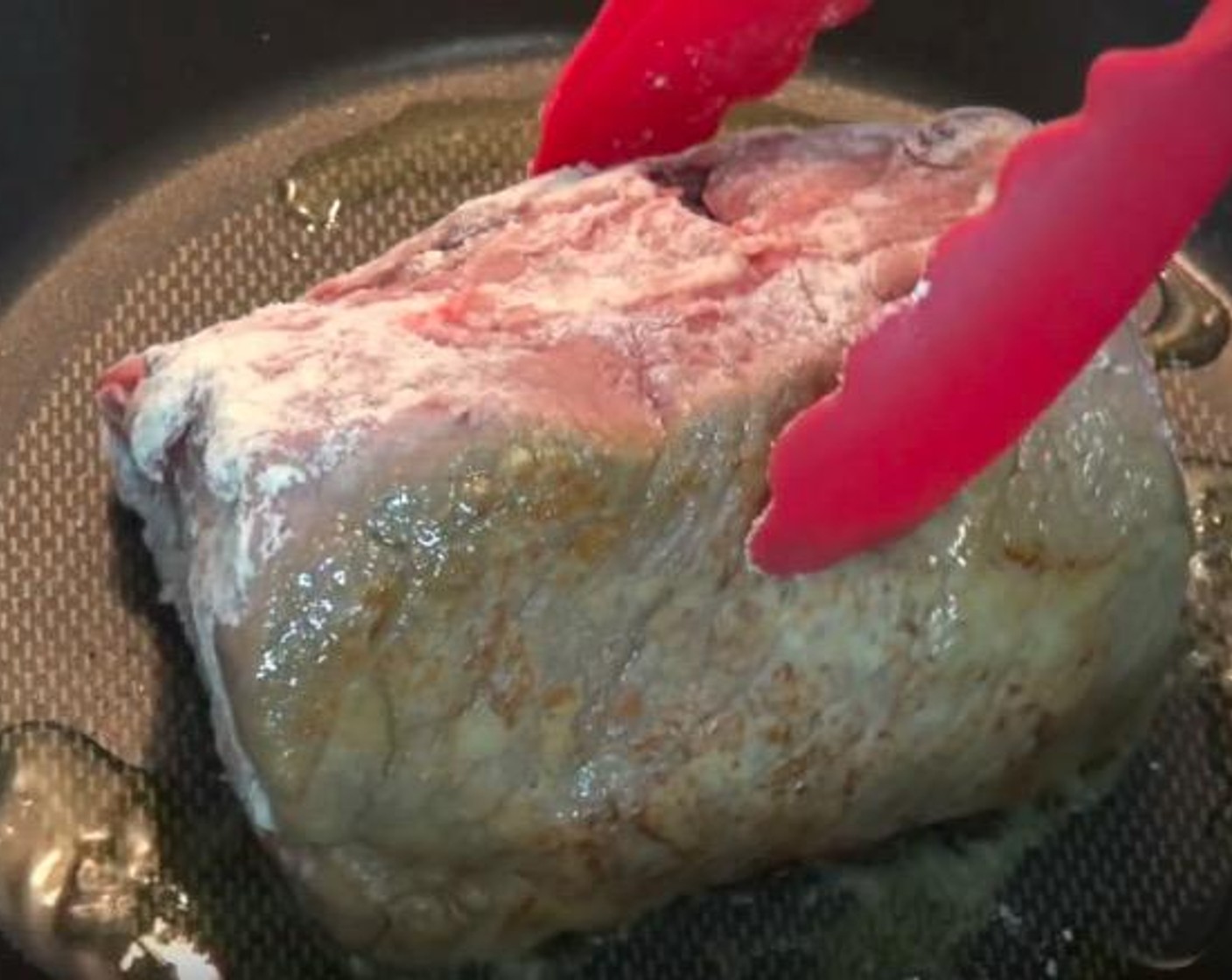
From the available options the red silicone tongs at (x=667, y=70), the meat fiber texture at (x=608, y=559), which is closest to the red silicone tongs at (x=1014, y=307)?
the meat fiber texture at (x=608, y=559)

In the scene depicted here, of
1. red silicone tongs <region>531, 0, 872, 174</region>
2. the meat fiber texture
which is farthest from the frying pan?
red silicone tongs <region>531, 0, 872, 174</region>

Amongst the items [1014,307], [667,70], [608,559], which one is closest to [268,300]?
[667,70]

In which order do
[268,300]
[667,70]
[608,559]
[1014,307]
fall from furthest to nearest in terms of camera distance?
[268,300]
[667,70]
[608,559]
[1014,307]

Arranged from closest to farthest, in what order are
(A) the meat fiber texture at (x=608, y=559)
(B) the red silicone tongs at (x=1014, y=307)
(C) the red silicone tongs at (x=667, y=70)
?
(B) the red silicone tongs at (x=1014, y=307) → (A) the meat fiber texture at (x=608, y=559) → (C) the red silicone tongs at (x=667, y=70)

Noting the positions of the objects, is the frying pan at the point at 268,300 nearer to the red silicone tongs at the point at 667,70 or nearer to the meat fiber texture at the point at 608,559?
the meat fiber texture at the point at 608,559

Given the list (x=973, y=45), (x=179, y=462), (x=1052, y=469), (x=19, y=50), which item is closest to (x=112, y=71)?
(x=19, y=50)

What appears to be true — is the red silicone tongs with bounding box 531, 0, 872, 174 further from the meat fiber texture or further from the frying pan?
the frying pan

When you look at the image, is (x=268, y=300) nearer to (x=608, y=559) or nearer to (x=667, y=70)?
(x=667, y=70)
